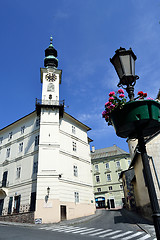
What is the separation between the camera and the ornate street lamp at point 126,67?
313cm

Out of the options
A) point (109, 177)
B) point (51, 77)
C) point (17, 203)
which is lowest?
point (17, 203)

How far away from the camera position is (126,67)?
3.18 meters

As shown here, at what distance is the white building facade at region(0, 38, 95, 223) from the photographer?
2023 centimetres

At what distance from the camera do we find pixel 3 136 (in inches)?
1229

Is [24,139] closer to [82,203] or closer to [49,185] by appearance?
[49,185]

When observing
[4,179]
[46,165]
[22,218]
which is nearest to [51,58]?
[46,165]

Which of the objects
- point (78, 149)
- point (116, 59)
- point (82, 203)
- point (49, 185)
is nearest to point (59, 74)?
point (78, 149)

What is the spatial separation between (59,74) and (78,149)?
14178mm

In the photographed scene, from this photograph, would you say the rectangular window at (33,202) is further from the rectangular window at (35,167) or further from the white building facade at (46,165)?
the rectangular window at (35,167)

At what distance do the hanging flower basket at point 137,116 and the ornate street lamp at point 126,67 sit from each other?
37cm

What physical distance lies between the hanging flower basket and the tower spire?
31.6m

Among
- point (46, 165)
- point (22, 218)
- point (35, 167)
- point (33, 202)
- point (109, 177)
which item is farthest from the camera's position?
point (109, 177)

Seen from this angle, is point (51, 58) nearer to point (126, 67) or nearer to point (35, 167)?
point (35, 167)

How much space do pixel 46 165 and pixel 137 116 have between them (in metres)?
20.6
